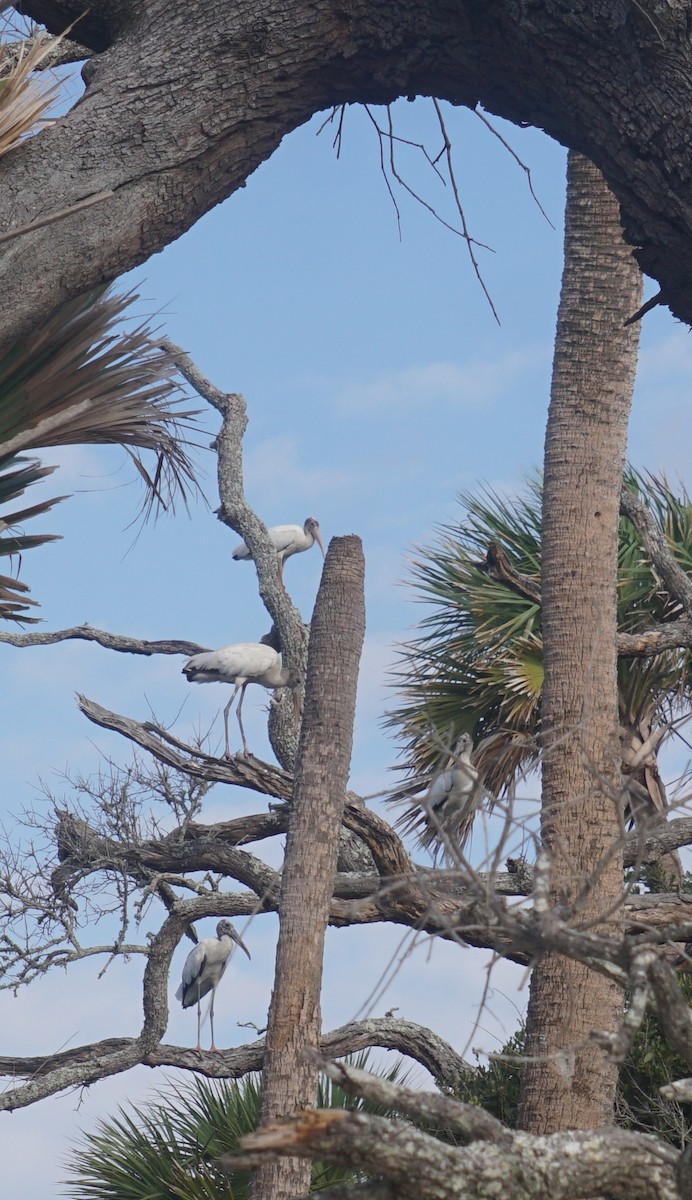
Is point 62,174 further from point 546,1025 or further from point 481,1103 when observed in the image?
point 481,1103

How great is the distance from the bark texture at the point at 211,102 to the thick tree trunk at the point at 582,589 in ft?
8.79

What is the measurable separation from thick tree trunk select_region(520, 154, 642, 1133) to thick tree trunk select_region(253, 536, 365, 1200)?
1.37m

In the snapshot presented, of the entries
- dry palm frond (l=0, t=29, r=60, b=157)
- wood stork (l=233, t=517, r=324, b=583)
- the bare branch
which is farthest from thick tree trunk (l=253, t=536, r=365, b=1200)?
wood stork (l=233, t=517, r=324, b=583)

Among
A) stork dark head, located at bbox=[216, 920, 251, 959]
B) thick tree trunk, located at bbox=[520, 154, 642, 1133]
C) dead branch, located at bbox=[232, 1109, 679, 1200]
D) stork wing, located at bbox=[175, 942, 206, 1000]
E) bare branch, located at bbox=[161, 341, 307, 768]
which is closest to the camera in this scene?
dead branch, located at bbox=[232, 1109, 679, 1200]

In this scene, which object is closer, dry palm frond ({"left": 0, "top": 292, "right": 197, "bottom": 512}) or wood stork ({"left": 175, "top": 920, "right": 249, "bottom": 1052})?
dry palm frond ({"left": 0, "top": 292, "right": 197, "bottom": 512})

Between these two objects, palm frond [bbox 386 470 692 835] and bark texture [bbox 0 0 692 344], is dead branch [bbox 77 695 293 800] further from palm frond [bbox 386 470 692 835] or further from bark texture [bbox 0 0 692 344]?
bark texture [bbox 0 0 692 344]

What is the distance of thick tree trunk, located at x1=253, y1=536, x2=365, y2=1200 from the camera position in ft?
22.0

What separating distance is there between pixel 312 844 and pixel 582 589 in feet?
7.14

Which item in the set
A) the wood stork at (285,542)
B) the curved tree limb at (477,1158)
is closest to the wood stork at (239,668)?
the wood stork at (285,542)

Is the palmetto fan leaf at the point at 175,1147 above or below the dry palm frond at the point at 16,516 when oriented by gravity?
below

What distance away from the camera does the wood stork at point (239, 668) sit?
12547 mm

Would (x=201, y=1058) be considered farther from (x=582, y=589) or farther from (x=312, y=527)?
(x=312, y=527)

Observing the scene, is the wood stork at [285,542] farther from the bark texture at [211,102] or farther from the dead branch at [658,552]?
the bark texture at [211,102]

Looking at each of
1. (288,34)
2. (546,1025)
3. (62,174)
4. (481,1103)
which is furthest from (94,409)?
(481,1103)
